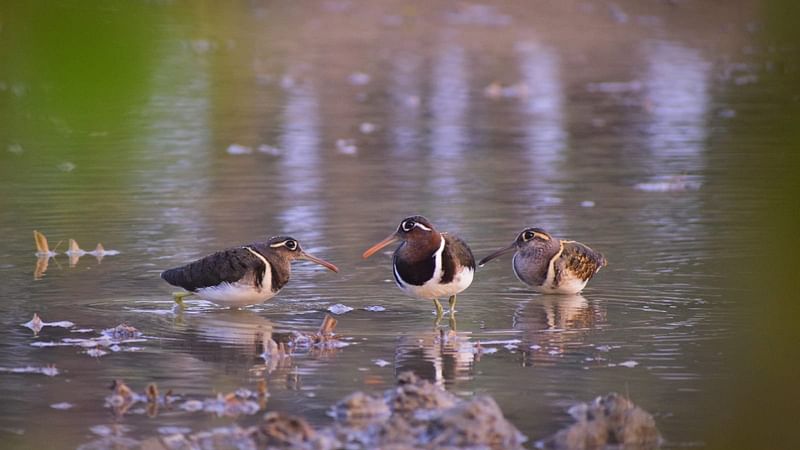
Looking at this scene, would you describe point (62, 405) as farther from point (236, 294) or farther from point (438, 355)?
point (236, 294)

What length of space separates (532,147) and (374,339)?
9128mm

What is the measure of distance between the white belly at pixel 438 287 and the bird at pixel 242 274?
83cm

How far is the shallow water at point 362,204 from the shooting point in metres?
5.57

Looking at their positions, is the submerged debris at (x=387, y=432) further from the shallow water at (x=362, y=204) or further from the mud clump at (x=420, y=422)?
the shallow water at (x=362, y=204)

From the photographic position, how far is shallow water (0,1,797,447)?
557 cm

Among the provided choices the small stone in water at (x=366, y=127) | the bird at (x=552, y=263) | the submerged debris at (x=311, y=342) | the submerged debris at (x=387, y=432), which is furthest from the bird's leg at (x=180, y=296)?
the small stone in water at (x=366, y=127)

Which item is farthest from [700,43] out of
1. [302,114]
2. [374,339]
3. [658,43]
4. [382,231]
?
[374,339]

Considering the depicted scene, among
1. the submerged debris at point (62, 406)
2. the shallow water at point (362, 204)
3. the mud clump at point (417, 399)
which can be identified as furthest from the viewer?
the submerged debris at point (62, 406)

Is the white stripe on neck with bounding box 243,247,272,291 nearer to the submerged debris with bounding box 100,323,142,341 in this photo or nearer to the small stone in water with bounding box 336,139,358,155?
the submerged debris with bounding box 100,323,142,341

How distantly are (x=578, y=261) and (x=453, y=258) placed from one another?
1229mm

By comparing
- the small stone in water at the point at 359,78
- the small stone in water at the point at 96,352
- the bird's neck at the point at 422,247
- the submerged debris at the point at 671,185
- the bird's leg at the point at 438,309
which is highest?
the small stone in water at the point at 359,78

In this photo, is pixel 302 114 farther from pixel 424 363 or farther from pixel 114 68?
pixel 114 68

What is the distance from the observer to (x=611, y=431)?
17.7 feet

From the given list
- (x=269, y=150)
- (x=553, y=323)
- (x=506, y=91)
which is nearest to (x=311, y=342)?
(x=553, y=323)
